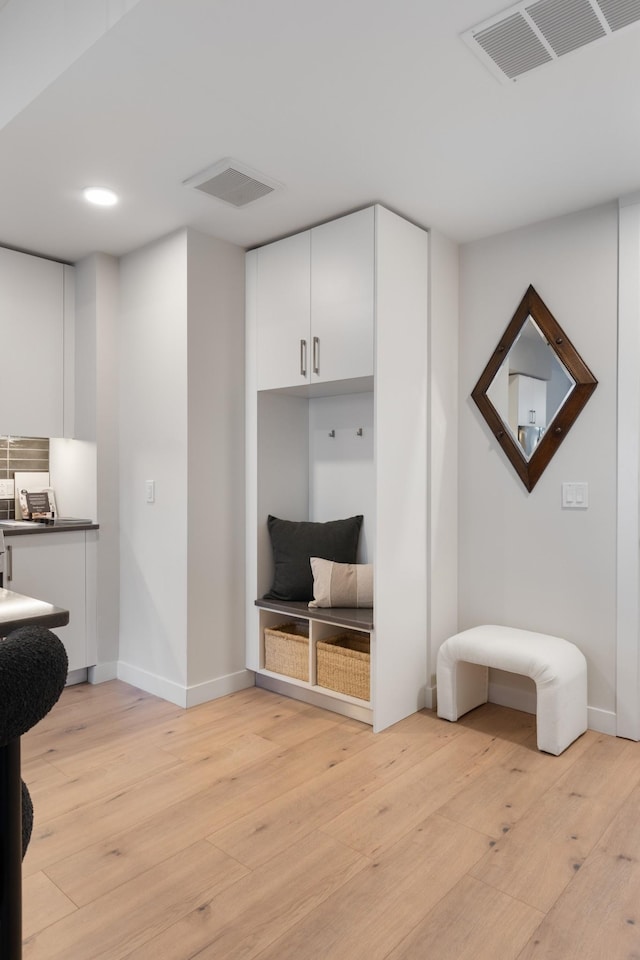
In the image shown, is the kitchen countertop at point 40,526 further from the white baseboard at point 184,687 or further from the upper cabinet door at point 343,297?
the upper cabinet door at point 343,297

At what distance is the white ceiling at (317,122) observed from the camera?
1.81 meters

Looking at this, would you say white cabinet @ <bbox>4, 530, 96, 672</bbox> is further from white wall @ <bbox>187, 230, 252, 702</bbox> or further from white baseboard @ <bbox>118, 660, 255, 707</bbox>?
white wall @ <bbox>187, 230, 252, 702</bbox>

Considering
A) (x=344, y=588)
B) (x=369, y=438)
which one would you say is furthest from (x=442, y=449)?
(x=344, y=588)

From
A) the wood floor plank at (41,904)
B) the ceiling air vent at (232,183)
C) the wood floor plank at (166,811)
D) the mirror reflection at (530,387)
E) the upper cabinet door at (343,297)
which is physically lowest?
the wood floor plank at (166,811)

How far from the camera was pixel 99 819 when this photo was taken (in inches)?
87.4

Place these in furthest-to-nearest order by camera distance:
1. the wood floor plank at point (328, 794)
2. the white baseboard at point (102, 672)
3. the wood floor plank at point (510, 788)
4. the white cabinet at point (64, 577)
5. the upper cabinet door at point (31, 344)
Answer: the white baseboard at point (102, 672)
the upper cabinet door at point (31, 344)
the white cabinet at point (64, 577)
the wood floor plank at point (510, 788)
the wood floor plank at point (328, 794)

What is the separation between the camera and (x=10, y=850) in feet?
2.64

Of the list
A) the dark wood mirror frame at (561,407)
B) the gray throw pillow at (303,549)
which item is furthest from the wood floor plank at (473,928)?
the dark wood mirror frame at (561,407)

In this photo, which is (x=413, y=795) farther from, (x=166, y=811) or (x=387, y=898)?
(x=166, y=811)

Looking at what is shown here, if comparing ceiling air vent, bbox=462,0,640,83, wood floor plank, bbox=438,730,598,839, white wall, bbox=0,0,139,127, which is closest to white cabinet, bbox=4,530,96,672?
white wall, bbox=0,0,139,127

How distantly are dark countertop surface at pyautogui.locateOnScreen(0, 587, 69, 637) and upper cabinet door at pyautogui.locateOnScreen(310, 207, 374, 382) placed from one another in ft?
6.01

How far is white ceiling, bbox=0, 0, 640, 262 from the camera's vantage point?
1812 mm

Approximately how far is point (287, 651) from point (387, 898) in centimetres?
161

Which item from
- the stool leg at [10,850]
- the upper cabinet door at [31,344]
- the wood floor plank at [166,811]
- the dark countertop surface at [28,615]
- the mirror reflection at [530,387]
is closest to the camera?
the stool leg at [10,850]
